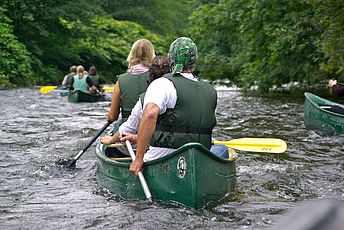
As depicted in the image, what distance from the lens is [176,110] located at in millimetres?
4652

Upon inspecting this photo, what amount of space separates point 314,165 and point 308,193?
174cm

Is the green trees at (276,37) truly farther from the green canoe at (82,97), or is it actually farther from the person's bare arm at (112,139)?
the person's bare arm at (112,139)

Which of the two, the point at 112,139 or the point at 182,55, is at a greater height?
the point at 182,55

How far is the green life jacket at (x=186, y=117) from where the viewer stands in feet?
15.3

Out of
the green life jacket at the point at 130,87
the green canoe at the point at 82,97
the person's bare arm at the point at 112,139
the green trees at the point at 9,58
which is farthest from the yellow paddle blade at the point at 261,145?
the green trees at the point at 9,58

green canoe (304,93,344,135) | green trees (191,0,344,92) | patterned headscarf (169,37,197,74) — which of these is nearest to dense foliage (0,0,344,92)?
green trees (191,0,344,92)

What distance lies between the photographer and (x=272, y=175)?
6574 millimetres

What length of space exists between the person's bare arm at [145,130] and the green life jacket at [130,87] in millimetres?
1539

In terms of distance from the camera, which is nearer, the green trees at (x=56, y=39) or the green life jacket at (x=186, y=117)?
the green life jacket at (x=186, y=117)

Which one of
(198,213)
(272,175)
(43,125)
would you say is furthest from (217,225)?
(43,125)

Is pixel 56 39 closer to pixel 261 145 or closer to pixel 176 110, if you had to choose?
pixel 261 145

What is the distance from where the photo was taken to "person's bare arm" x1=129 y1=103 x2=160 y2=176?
4.55 m

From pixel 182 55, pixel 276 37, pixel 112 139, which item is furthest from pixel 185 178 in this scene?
pixel 276 37

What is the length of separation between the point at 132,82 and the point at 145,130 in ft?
5.51
